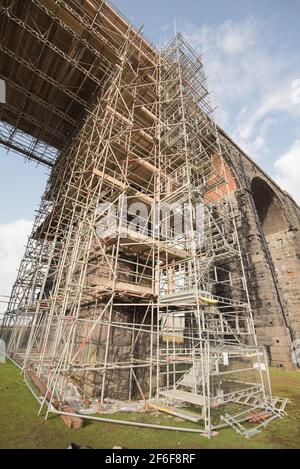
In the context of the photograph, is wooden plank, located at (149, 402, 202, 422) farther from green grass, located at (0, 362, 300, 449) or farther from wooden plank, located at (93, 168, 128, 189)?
wooden plank, located at (93, 168, 128, 189)

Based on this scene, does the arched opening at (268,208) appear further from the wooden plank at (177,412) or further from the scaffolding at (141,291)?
the wooden plank at (177,412)

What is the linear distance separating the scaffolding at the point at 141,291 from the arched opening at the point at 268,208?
21.0 ft

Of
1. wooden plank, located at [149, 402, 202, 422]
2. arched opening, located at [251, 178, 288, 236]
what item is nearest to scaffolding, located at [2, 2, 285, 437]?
wooden plank, located at [149, 402, 202, 422]

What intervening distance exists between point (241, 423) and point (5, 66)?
17.1 m

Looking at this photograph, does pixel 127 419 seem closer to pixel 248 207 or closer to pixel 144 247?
pixel 144 247

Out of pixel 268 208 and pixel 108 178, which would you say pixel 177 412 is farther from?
pixel 268 208

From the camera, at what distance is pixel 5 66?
11.8m

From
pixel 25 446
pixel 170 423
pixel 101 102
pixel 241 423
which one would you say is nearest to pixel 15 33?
pixel 101 102

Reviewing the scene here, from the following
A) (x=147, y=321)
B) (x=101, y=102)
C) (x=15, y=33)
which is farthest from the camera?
(x=101, y=102)

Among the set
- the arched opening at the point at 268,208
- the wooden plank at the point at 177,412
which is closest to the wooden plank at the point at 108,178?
the wooden plank at the point at 177,412

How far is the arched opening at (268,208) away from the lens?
20.2 m

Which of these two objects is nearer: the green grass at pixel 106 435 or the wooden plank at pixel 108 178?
the green grass at pixel 106 435

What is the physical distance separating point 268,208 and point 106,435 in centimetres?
2147

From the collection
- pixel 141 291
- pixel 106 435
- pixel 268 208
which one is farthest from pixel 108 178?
pixel 268 208
